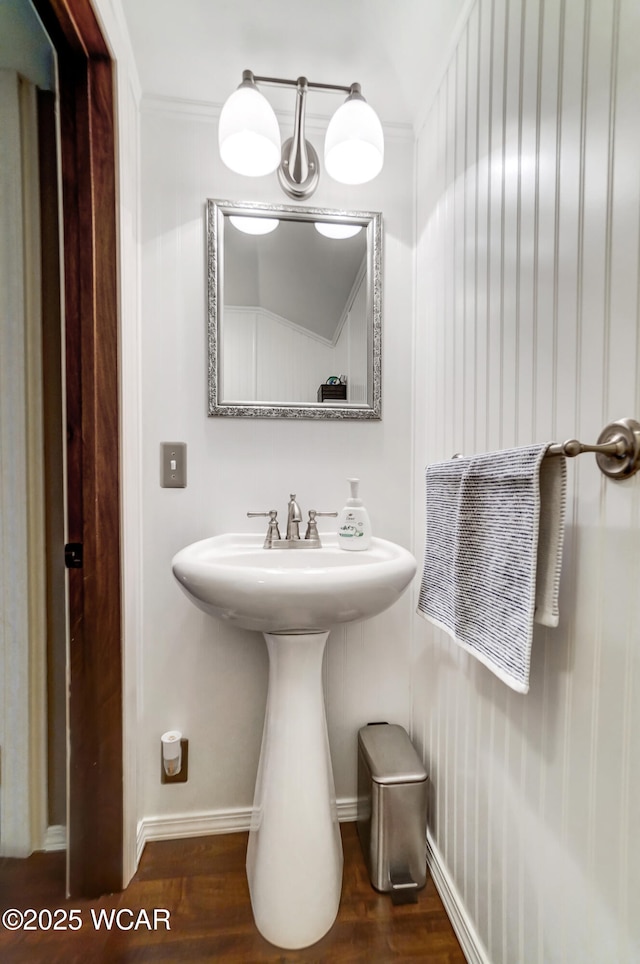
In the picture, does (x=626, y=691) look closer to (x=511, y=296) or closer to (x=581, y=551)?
(x=581, y=551)

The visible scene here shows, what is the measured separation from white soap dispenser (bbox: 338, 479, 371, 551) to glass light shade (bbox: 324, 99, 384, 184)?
83cm

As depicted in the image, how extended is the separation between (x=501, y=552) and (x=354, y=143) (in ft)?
3.50

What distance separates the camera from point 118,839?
3.34 feet

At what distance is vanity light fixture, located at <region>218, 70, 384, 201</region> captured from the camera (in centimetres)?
102

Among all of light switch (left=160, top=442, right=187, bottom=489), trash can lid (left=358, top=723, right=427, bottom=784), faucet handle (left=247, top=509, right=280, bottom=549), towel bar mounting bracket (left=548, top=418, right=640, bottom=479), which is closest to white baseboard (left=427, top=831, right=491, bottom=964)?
trash can lid (left=358, top=723, right=427, bottom=784)

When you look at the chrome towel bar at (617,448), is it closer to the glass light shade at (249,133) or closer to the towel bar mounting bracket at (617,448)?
the towel bar mounting bracket at (617,448)

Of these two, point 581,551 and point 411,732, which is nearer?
point 581,551

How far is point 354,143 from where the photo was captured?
1.06 m

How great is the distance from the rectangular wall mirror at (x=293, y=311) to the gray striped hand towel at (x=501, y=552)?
485 millimetres

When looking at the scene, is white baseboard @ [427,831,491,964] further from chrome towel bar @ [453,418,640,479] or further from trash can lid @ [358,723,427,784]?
chrome towel bar @ [453,418,640,479]

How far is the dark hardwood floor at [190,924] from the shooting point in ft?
2.89

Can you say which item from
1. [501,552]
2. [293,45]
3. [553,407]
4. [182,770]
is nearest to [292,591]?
[501,552]

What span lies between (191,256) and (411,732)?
1.55m

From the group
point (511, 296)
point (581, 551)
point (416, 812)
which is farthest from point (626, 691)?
point (416, 812)
